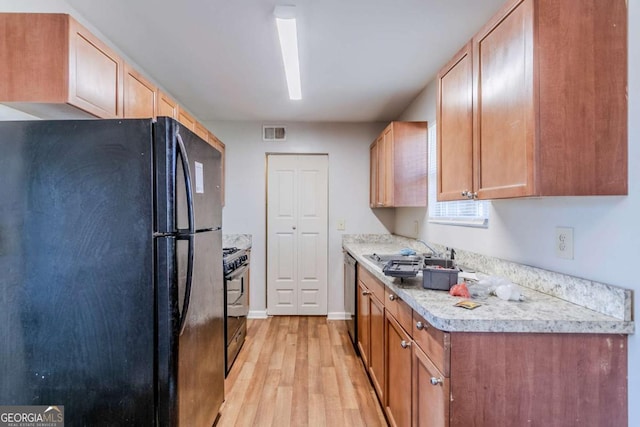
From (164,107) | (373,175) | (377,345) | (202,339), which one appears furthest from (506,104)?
(373,175)

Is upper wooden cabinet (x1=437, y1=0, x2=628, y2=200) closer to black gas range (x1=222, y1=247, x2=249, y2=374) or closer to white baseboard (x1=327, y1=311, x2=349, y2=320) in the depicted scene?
black gas range (x1=222, y1=247, x2=249, y2=374)

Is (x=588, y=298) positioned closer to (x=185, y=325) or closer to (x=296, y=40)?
→ (x=185, y=325)

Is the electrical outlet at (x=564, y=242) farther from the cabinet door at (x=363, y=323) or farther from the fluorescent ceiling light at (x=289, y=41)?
the fluorescent ceiling light at (x=289, y=41)

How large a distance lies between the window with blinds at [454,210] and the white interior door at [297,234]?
1523mm

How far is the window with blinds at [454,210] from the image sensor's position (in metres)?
2.13

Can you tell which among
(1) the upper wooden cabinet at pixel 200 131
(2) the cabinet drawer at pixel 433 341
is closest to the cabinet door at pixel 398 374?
(2) the cabinet drawer at pixel 433 341

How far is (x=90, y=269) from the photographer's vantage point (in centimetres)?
137

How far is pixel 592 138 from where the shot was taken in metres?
1.12

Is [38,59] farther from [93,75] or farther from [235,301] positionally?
[235,301]

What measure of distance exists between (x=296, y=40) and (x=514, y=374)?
2.10 metres

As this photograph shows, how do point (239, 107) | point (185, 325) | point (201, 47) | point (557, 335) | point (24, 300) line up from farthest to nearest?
point (239, 107) → point (201, 47) → point (185, 325) → point (24, 300) → point (557, 335)

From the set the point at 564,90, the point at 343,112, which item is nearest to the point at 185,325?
the point at 564,90

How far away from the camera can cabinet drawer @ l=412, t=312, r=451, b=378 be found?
1.13 metres

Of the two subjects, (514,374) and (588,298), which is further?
(588,298)
